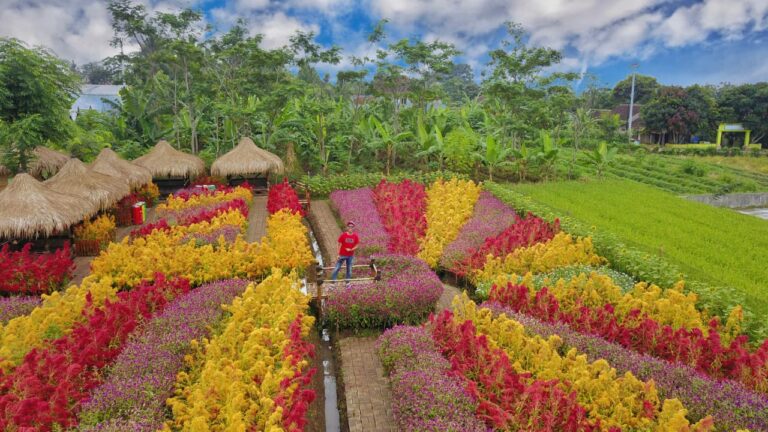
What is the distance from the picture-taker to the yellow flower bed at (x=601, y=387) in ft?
14.4

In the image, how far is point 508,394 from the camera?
4922mm

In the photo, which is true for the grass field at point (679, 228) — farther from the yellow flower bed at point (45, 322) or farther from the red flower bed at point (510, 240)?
the yellow flower bed at point (45, 322)

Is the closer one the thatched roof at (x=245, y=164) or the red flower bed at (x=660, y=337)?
the red flower bed at (x=660, y=337)

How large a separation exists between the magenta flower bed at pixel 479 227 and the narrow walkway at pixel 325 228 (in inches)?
99.5

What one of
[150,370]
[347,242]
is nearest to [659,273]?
[347,242]

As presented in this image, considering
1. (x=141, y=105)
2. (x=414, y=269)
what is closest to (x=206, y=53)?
(x=141, y=105)

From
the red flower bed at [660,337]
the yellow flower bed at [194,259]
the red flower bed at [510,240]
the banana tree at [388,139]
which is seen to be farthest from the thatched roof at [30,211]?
the banana tree at [388,139]

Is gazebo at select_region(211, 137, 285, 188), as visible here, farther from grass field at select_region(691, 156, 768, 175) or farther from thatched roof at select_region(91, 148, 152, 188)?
grass field at select_region(691, 156, 768, 175)

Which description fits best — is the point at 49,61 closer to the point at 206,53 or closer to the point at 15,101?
the point at 15,101

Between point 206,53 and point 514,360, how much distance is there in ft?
67.0

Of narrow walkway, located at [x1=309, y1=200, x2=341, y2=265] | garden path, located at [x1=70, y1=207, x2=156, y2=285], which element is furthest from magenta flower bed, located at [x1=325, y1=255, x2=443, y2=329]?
garden path, located at [x1=70, y1=207, x2=156, y2=285]

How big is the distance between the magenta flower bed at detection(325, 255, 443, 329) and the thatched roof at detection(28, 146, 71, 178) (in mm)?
12303

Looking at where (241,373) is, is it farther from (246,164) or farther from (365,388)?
(246,164)

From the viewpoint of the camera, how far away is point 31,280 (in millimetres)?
8086
